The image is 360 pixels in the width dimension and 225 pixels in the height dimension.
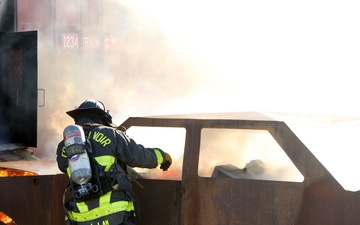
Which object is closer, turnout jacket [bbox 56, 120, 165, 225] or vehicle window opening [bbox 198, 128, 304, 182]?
turnout jacket [bbox 56, 120, 165, 225]

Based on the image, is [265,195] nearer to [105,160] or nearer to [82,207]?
[105,160]

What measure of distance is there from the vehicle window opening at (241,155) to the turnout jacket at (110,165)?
0.33m

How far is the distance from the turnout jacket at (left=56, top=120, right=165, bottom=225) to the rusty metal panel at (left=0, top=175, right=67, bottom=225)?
0.99 feet

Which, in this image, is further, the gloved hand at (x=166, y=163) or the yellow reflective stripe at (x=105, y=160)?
the gloved hand at (x=166, y=163)

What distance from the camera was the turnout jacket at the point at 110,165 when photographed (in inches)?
147

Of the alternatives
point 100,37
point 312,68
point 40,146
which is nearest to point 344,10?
point 312,68

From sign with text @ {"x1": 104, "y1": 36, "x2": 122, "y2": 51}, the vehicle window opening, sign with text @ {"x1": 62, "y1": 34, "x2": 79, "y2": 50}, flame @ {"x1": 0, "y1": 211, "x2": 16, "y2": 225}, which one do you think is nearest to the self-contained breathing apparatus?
the vehicle window opening

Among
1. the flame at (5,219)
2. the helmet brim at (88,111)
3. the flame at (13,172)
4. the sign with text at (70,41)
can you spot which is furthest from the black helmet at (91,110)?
the sign with text at (70,41)

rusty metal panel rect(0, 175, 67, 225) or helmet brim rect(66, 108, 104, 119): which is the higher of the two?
helmet brim rect(66, 108, 104, 119)

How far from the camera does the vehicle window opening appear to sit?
3.85 metres

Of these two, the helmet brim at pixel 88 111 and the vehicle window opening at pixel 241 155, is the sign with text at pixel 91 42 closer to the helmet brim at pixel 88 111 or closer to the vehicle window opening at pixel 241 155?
the helmet brim at pixel 88 111

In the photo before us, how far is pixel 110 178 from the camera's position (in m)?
3.75

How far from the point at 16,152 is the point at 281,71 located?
4.74m

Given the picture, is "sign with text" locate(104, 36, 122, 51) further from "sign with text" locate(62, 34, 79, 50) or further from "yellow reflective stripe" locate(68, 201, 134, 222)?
"yellow reflective stripe" locate(68, 201, 134, 222)
